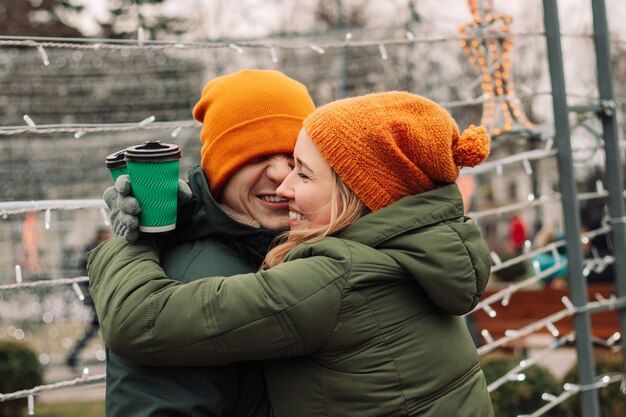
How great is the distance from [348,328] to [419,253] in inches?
7.7

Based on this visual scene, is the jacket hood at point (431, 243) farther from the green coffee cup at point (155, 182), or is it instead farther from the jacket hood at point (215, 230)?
the green coffee cup at point (155, 182)

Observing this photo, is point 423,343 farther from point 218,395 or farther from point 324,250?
point 218,395

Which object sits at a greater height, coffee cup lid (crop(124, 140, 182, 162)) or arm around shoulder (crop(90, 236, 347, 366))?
coffee cup lid (crop(124, 140, 182, 162))

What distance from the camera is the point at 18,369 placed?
6555mm

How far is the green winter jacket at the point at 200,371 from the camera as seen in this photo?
1.46m

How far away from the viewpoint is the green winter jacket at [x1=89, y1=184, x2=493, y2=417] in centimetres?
143

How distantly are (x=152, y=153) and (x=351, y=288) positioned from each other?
1.43 ft

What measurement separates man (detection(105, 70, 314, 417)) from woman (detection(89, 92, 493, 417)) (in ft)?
0.18

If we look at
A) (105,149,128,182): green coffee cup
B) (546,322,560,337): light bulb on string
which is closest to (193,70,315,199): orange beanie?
(105,149,128,182): green coffee cup

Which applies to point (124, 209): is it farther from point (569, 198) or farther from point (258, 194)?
point (569, 198)

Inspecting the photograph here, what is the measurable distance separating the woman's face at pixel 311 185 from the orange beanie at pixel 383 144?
0.09 ft

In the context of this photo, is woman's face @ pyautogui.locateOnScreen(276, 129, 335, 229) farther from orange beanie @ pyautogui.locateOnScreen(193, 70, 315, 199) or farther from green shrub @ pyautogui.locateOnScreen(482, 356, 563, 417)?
green shrub @ pyautogui.locateOnScreen(482, 356, 563, 417)

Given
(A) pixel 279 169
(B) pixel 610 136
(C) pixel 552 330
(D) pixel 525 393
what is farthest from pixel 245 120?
(D) pixel 525 393

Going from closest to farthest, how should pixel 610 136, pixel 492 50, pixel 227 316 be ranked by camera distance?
pixel 227 316 < pixel 610 136 < pixel 492 50
